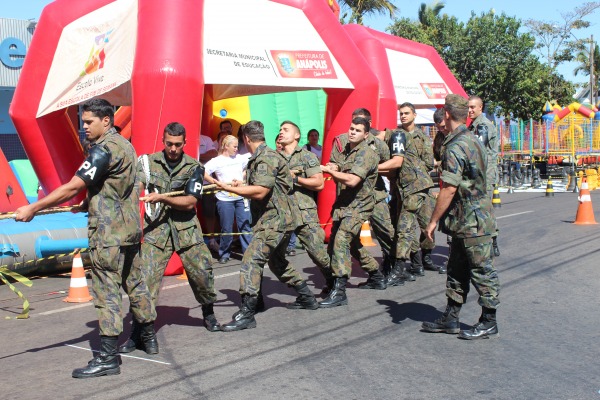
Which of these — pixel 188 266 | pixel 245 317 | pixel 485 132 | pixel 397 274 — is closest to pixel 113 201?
pixel 188 266

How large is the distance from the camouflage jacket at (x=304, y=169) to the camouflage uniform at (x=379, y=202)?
2.04ft

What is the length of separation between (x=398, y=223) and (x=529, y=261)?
228 centimetres

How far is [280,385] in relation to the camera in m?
5.18

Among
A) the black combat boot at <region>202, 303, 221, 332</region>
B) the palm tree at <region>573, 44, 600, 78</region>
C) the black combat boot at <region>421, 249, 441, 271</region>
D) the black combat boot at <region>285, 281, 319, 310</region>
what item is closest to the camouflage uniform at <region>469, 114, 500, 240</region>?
the black combat boot at <region>421, 249, 441, 271</region>

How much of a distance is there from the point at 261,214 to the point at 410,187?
252 cm

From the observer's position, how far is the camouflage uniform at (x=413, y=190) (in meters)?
8.80

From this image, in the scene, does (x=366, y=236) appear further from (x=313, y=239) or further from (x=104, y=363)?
(x=104, y=363)

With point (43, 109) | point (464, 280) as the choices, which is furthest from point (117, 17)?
point (464, 280)

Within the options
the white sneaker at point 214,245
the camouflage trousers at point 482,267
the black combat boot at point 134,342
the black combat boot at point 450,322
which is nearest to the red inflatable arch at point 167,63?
the white sneaker at point 214,245

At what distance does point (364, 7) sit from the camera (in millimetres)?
37719

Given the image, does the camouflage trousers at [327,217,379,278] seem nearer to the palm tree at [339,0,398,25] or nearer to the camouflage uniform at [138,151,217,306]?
the camouflage uniform at [138,151,217,306]

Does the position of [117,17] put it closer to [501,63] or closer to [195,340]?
[195,340]

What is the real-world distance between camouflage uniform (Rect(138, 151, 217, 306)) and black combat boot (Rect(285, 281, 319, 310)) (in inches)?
51.9

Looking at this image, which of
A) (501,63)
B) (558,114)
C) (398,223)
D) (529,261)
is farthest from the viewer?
(501,63)
